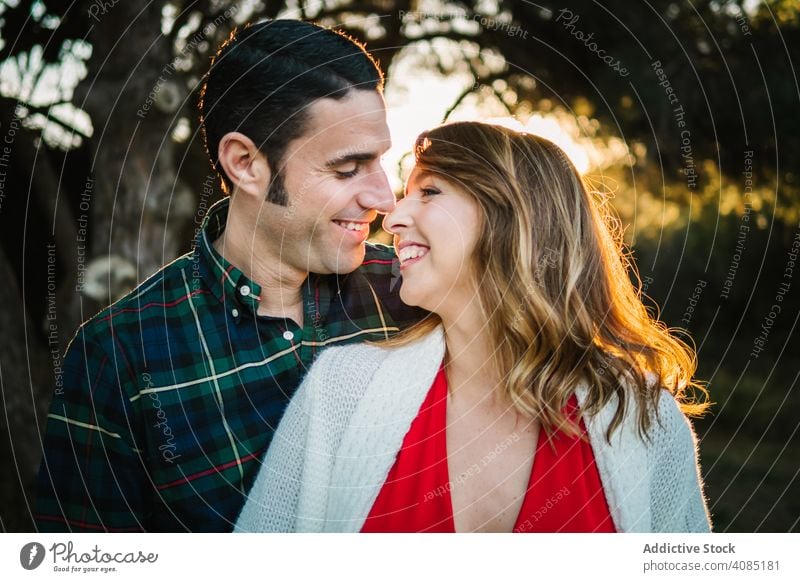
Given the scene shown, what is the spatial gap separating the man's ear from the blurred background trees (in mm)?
498

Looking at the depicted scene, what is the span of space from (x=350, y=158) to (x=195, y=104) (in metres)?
1.10

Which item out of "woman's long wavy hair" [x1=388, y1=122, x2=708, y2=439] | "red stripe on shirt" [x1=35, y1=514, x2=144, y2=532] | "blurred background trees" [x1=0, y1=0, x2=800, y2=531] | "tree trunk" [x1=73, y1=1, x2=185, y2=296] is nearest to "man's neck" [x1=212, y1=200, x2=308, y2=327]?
"woman's long wavy hair" [x1=388, y1=122, x2=708, y2=439]

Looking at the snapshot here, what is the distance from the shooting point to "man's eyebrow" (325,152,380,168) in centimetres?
147

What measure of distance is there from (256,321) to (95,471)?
0.40 metres

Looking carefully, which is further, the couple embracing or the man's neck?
the man's neck

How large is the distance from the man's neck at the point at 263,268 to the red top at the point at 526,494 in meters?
0.36

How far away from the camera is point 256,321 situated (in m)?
1.51

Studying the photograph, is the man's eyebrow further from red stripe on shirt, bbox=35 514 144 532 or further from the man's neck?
red stripe on shirt, bbox=35 514 144 532

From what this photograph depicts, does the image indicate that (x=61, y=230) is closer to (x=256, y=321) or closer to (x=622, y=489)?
(x=256, y=321)

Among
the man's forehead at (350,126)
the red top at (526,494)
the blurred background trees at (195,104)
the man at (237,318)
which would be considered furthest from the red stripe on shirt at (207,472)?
the blurred background trees at (195,104)

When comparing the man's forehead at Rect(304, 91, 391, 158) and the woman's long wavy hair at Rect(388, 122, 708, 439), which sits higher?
the man's forehead at Rect(304, 91, 391, 158)

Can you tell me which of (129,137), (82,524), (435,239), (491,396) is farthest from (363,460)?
(129,137)
